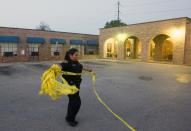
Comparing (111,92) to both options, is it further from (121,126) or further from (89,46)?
(89,46)

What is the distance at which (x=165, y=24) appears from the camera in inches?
981

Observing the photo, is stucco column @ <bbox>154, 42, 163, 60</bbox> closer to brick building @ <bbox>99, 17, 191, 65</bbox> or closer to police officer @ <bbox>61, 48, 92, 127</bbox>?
brick building @ <bbox>99, 17, 191, 65</bbox>

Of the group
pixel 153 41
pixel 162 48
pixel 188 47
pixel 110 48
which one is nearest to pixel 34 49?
pixel 110 48

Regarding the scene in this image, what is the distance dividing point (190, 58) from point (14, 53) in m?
22.6

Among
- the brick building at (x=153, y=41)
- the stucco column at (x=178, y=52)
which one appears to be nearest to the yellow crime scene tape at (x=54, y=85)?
the stucco column at (x=178, y=52)

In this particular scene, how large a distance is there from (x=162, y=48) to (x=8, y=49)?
22.5 metres

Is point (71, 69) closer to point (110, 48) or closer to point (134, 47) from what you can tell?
point (134, 47)

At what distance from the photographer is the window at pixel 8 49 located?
25.7m

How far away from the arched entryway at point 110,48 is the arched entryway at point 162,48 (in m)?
6.67

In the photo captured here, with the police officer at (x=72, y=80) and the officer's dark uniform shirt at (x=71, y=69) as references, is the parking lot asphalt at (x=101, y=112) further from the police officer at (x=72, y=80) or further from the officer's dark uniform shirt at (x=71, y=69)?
the officer's dark uniform shirt at (x=71, y=69)

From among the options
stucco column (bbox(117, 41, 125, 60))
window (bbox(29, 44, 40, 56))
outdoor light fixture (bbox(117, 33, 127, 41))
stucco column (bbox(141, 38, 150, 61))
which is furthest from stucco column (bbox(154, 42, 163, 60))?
window (bbox(29, 44, 40, 56))

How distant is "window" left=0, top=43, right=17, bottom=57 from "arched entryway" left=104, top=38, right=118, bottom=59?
14789 mm

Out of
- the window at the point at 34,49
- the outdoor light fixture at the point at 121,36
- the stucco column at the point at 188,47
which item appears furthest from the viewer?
the outdoor light fixture at the point at 121,36

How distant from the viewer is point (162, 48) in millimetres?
30172
